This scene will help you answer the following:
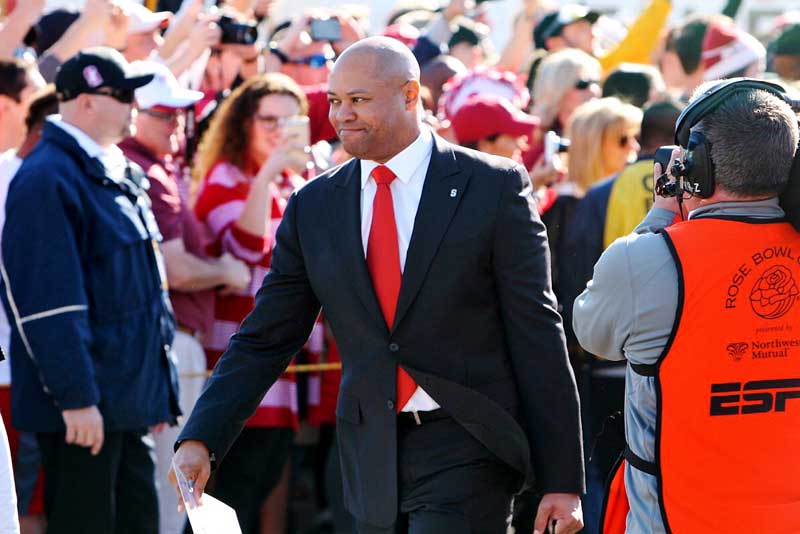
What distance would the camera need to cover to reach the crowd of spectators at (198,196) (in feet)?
19.4

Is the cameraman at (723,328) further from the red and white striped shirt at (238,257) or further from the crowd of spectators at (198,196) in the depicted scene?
the red and white striped shirt at (238,257)

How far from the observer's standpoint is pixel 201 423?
4.49m

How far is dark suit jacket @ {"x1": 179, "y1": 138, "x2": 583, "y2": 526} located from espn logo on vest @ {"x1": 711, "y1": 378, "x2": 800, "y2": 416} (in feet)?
2.50

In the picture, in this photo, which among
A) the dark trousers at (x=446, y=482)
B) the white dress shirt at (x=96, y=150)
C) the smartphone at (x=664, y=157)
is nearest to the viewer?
the smartphone at (x=664, y=157)

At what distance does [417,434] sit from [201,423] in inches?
26.3

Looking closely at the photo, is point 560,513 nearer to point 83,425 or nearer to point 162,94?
point 83,425

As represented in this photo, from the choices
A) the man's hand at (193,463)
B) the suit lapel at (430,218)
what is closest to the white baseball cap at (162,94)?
the suit lapel at (430,218)

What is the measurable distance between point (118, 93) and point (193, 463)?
2.29 metres

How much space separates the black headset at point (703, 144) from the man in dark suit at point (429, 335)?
0.72 meters

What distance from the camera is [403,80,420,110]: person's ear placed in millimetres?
4523

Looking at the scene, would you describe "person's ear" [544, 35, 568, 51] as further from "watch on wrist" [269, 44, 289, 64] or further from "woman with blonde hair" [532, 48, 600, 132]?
"watch on wrist" [269, 44, 289, 64]

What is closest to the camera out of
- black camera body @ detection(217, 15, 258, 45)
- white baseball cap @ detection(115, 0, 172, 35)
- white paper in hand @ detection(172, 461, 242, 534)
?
white paper in hand @ detection(172, 461, 242, 534)

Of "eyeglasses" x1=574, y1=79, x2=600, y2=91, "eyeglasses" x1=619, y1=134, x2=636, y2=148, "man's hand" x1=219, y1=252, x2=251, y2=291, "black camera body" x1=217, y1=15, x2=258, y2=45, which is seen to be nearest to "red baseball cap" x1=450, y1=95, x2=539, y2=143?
"eyeglasses" x1=619, y1=134, x2=636, y2=148

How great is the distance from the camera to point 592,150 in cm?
738
